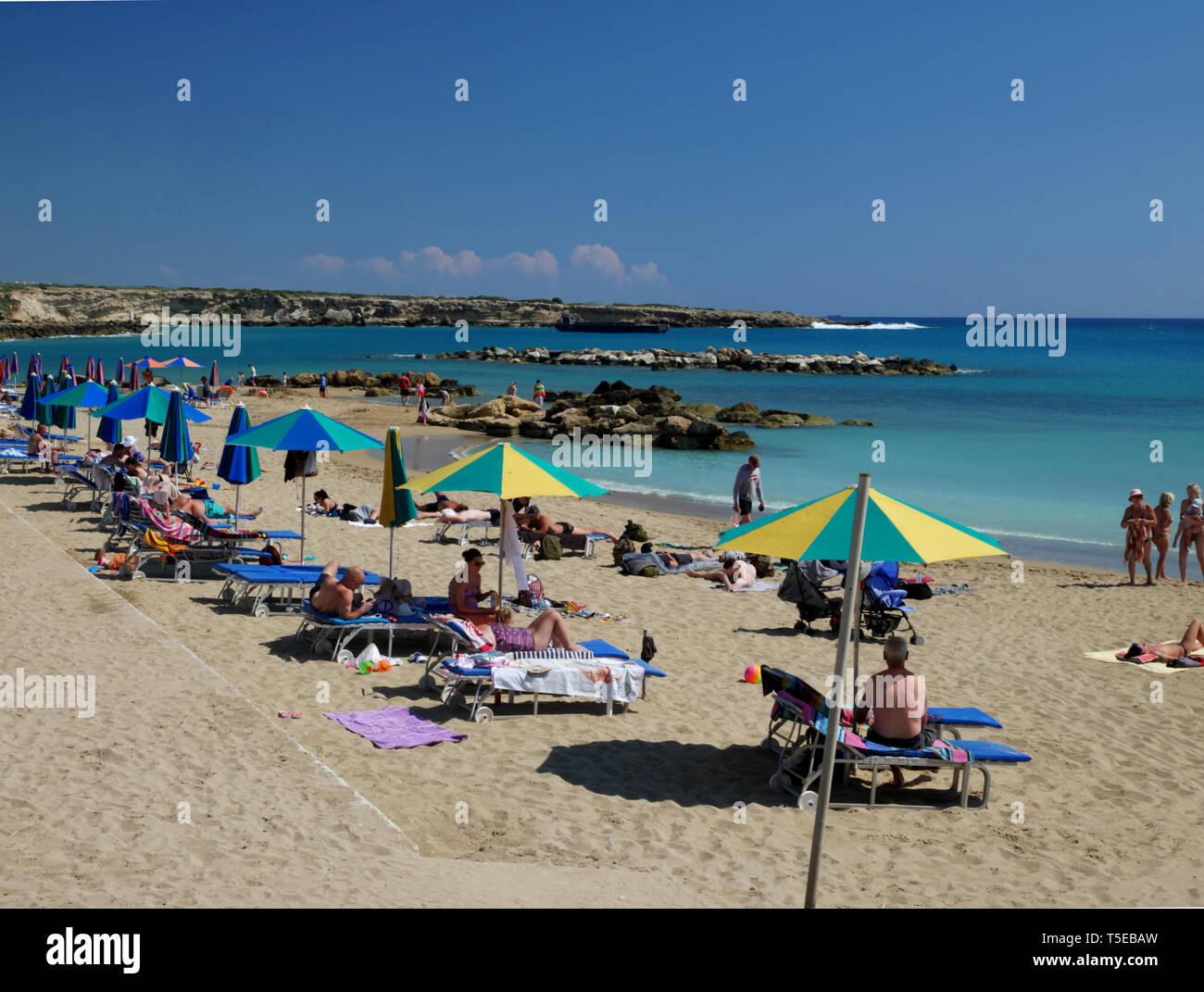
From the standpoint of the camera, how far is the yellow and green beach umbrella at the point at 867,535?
21.6 ft

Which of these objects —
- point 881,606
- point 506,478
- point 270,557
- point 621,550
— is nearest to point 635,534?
point 621,550

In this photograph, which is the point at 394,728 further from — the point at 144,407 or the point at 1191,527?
the point at 1191,527

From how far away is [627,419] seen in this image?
3638 centimetres

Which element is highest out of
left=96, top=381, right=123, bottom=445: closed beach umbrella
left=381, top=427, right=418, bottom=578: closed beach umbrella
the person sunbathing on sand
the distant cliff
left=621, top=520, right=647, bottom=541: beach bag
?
the distant cliff

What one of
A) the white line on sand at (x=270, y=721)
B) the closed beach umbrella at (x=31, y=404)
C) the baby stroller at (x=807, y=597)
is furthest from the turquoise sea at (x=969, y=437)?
the white line on sand at (x=270, y=721)

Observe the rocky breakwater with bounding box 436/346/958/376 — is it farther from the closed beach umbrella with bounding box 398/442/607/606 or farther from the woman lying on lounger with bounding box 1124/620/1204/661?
the closed beach umbrella with bounding box 398/442/607/606

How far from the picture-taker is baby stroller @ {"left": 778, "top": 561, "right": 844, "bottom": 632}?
38.2ft

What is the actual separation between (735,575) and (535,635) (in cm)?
540

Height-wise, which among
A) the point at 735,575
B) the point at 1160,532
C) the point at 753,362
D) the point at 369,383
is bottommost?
the point at 735,575

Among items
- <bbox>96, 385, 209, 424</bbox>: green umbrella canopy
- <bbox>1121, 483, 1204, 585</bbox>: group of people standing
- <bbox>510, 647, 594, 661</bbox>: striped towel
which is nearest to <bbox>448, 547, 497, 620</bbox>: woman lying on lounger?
<bbox>510, 647, 594, 661</bbox>: striped towel

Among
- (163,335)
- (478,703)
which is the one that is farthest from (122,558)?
(163,335)

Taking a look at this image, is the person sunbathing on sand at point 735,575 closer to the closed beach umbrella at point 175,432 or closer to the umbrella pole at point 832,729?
the closed beach umbrella at point 175,432

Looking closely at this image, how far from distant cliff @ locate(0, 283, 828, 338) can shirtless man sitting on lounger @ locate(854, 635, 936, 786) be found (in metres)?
139

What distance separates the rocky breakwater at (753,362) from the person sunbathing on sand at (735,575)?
60671 millimetres
